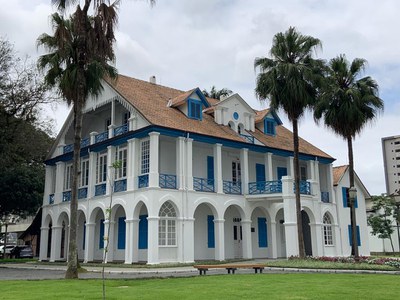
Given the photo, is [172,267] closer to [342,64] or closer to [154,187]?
[154,187]

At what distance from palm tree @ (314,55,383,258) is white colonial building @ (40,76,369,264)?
3866 millimetres

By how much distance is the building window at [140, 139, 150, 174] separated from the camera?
24703 millimetres

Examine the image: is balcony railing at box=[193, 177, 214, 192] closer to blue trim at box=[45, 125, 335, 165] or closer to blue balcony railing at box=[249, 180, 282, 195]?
blue trim at box=[45, 125, 335, 165]

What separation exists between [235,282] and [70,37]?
1149cm

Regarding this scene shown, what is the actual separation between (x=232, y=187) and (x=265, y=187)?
202 centimetres

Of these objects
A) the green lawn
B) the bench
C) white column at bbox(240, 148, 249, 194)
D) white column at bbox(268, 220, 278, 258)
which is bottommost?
the green lawn

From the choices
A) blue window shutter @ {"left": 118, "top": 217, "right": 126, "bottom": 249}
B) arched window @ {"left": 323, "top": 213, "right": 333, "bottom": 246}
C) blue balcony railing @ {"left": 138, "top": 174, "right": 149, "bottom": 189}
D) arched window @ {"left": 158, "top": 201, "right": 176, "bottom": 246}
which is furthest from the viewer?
arched window @ {"left": 323, "top": 213, "right": 333, "bottom": 246}

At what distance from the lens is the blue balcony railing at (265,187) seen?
27.2 m

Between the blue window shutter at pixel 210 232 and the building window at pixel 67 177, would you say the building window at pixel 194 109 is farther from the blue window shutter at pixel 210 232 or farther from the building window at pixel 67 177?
the building window at pixel 67 177

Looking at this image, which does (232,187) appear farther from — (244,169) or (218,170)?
(218,170)

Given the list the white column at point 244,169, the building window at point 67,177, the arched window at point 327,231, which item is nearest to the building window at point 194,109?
the white column at point 244,169

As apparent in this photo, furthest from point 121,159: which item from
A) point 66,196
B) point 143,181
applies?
point 66,196

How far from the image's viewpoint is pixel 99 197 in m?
26.9

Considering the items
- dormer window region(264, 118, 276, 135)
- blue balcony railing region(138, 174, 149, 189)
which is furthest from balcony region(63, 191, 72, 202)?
dormer window region(264, 118, 276, 135)
